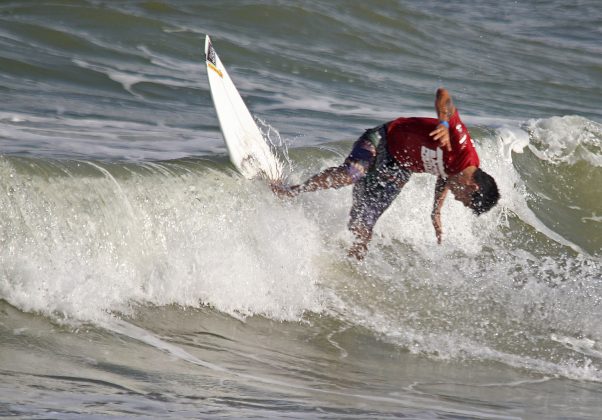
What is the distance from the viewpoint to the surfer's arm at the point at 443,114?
21.4 feet

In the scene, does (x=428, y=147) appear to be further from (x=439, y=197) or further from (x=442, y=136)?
(x=439, y=197)

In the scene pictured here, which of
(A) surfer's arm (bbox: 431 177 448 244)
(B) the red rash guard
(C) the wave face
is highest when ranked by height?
(B) the red rash guard

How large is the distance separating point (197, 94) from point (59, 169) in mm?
5839

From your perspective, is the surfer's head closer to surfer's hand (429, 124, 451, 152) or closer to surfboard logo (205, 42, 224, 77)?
surfer's hand (429, 124, 451, 152)

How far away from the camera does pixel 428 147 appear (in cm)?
681

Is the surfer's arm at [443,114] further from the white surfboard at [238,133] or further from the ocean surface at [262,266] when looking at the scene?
the white surfboard at [238,133]

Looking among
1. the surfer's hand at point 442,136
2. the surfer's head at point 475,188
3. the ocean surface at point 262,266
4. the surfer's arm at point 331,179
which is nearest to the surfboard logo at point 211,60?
the ocean surface at point 262,266

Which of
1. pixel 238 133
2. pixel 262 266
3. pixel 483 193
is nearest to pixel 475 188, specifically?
pixel 483 193

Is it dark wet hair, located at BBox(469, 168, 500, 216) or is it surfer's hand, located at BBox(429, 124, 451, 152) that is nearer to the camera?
surfer's hand, located at BBox(429, 124, 451, 152)

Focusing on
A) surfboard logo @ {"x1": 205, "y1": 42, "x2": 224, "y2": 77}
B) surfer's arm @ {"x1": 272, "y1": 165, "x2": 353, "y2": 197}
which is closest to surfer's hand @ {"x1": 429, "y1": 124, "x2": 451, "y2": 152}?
surfer's arm @ {"x1": 272, "y1": 165, "x2": 353, "y2": 197}

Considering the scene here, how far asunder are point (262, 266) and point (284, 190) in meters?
0.71

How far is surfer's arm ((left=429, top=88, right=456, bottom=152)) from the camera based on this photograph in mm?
6516

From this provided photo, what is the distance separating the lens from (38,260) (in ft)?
19.8

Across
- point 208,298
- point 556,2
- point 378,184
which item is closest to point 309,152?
point 378,184
